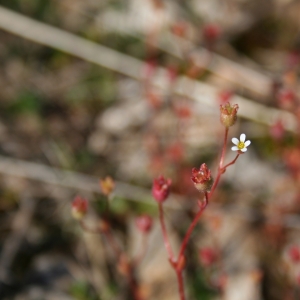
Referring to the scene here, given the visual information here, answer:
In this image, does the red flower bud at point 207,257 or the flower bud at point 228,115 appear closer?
the flower bud at point 228,115

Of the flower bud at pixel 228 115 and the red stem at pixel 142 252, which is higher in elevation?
the flower bud at pixel 228 115

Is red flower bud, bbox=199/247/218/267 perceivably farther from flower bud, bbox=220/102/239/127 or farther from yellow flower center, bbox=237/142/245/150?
flower bud, bbox=220/102/239/127

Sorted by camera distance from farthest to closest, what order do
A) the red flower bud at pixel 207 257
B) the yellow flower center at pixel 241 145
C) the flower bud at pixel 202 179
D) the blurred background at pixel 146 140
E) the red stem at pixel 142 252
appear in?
the red stem at pixel 142 252, the blurred background at pixel 146 140, the red flower bud at pixel 207 257, the yellow flower center at pixel 241 145, the flower bud at pixel 202 179

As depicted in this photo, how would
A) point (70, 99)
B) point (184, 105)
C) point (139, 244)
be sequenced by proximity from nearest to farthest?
point (139, 244), point (184, 105), point (70, 99)

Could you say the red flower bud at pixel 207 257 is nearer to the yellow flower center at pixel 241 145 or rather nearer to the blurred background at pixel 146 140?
the blurred background at pixel 146 140

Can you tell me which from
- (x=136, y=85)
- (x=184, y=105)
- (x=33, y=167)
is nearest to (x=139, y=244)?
(x=33, y=167)

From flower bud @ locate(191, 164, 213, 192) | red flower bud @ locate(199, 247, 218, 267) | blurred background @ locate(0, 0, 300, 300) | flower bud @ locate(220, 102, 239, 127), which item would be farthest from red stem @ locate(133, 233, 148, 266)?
flower bud @ locate(220, 102, 239, 127)

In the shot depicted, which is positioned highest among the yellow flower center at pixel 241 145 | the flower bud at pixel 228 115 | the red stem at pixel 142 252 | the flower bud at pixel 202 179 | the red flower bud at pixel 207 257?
the flower bud at pixel 228 115

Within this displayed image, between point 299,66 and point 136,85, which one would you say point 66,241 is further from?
point 299,66

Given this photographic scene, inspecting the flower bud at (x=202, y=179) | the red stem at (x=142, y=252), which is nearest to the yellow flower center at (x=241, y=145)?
the flower bud at (x=202, y=179)
